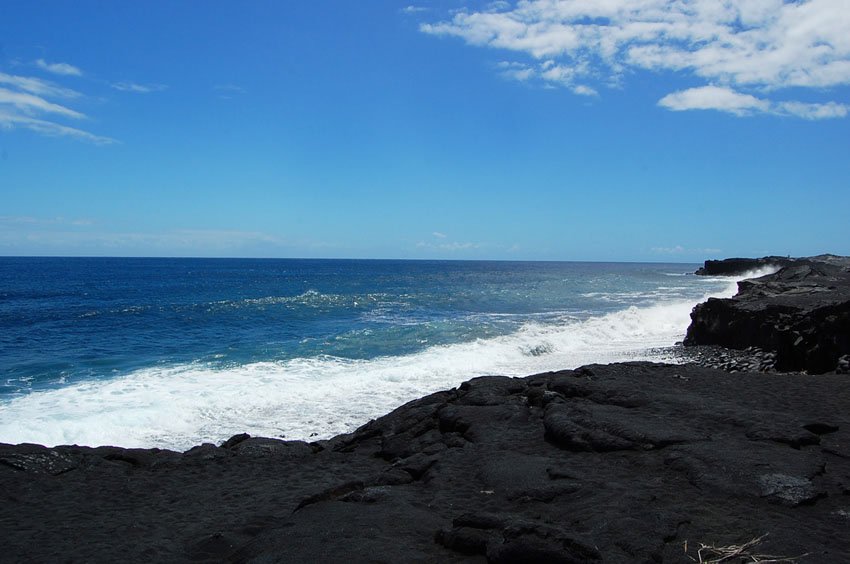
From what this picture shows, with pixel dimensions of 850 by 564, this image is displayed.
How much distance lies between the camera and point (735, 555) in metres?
5.08

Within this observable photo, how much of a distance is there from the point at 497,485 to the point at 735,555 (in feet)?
9.89

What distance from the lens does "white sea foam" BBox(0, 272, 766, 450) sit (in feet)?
42.9

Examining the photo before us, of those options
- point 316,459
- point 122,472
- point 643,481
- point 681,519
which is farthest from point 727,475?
point 122,472

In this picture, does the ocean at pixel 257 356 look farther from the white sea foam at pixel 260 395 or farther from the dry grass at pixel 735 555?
the dry grass at pixel 735 555

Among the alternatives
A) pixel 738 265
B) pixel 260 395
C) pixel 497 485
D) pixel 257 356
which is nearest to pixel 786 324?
pixel 497 485

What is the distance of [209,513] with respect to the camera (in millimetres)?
7484

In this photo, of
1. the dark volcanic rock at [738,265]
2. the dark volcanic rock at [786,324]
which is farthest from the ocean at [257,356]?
the dark volcanic rock at [738,265]

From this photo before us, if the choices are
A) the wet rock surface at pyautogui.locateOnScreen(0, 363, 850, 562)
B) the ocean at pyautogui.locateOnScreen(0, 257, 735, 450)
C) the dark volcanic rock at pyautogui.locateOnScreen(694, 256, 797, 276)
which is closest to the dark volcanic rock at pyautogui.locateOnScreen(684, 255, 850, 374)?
the ocean at pyautogui.locateOnScreen(0, 257, 735, 450)

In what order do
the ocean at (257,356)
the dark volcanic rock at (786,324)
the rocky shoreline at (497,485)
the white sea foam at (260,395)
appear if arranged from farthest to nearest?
the dark volcanic rock at (786,324) < the ocean at (257,356) < the white sea foam at (260,395) < the rocky shoreline at (497,485)

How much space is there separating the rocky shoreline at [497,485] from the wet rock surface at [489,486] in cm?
3

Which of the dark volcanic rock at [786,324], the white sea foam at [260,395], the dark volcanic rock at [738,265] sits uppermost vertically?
the dark volcanic rock at [738,265]

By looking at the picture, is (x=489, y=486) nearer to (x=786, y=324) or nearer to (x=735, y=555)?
(x=735, y=555)

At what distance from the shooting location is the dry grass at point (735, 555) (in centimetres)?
498

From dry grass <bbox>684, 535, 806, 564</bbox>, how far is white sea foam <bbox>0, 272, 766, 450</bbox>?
905 centimetres
